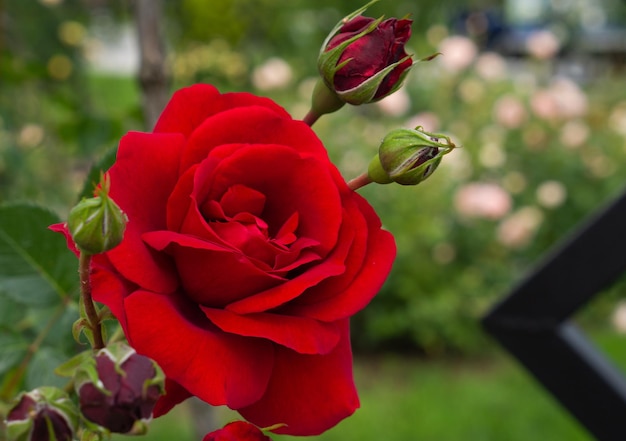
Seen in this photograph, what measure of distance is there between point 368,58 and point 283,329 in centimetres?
13

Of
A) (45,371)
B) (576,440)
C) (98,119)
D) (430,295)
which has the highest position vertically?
(45,371)

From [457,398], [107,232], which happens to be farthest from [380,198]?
[107,232]

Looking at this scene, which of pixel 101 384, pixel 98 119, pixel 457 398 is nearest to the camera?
pixel 101 384

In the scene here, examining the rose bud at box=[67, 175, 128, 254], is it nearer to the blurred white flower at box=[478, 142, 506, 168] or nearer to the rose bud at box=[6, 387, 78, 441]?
the rose bud at box=[6, 387, 78, 441]

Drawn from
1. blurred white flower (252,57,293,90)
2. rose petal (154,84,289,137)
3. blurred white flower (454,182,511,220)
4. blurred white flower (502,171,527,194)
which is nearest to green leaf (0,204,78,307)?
rose petal (154,84,289,137)

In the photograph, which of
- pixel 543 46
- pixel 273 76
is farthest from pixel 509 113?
pixel 273 76

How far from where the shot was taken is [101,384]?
0.86 ft

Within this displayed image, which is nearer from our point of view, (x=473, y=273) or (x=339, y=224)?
(x=339, y=224)

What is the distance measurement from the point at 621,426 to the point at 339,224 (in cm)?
62

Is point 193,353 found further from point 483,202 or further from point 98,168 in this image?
point 483,202

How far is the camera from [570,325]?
91 centimetres

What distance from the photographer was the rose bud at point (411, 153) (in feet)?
1.13

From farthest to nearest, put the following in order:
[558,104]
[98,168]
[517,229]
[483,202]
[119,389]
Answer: [558,104] < [517,229] < [483,202] < [98,168] < [119,389]

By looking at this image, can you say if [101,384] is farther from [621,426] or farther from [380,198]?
[380,198]
